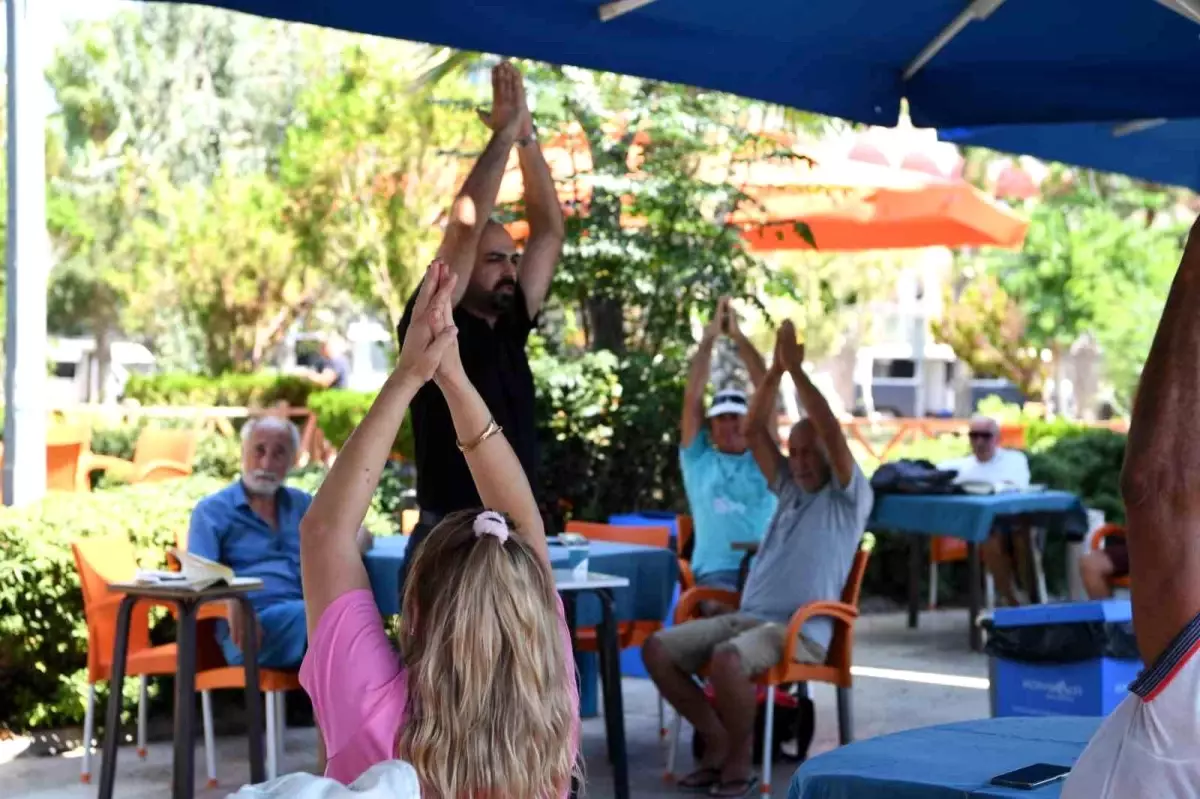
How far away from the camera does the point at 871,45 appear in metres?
5.55

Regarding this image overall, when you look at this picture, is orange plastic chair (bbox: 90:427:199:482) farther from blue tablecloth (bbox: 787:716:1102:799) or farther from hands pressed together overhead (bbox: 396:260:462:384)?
hands pressed together overhead (bbox: 396:260:462:384)

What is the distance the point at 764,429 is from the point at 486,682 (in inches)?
197

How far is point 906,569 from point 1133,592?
930cm

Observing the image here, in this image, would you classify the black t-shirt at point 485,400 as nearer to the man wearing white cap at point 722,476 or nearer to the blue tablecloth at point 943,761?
the blue tablecloth at point 943,761

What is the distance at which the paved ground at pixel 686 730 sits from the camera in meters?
6.56

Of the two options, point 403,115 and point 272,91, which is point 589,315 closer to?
point 403,115

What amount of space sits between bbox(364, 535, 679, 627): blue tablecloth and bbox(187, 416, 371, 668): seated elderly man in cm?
16

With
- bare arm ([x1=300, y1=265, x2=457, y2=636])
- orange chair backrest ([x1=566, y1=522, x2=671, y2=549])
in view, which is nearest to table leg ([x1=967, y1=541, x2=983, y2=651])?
orange chair backrest ([x1=566, y1=522, x2=671, y2=549])

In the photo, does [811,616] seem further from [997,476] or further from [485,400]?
[997,476]

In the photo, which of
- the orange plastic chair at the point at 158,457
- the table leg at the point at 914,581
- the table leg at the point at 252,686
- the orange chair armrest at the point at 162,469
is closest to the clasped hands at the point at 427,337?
the table leg at the point at 252,686

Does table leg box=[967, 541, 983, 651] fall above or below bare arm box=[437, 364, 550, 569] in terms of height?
below

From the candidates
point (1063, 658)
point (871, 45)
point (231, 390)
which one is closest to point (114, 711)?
point (1063, 658)

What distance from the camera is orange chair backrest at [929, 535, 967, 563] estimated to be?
10.9 m

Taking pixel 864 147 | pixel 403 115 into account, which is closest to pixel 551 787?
pixel 864 147
